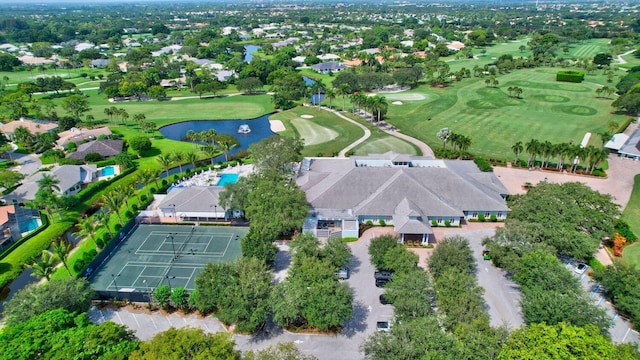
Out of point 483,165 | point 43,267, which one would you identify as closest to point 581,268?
point 483,165

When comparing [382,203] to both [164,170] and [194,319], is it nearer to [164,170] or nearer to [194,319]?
[194,319]

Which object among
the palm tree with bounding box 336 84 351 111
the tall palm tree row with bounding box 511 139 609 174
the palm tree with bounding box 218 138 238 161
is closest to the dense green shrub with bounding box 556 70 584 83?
the palm tree with bounding box 336 84 351 111

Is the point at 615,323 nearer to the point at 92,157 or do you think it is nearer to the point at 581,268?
the point at 581,268

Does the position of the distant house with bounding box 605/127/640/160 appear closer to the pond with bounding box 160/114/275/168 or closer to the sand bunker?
the sand bunker

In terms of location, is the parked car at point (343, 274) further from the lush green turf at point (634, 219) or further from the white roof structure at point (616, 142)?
the white roof structure at point (616, 142)

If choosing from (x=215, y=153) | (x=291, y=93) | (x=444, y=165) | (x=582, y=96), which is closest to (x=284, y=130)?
(x=215, y=153)

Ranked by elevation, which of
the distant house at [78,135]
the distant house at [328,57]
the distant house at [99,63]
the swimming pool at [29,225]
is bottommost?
the swimming pool at [29,225]

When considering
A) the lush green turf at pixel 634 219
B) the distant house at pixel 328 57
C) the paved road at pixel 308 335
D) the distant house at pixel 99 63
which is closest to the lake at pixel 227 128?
the paved road at pixel 308 335
